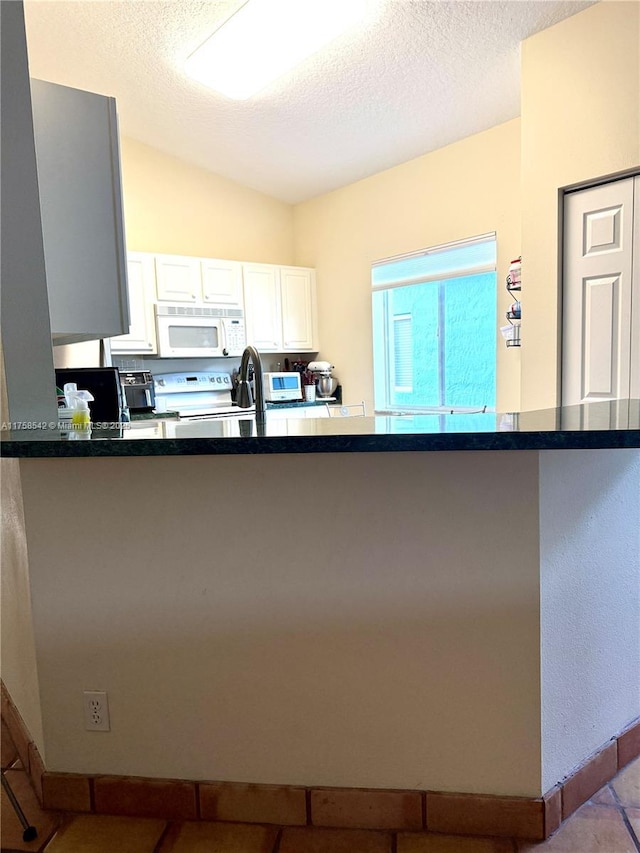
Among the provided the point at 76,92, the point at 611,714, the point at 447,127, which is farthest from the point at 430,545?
the point at 447,127

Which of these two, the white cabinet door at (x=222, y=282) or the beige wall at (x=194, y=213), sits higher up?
the beige wall at (x=194, y=213)

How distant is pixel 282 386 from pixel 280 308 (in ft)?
2.59

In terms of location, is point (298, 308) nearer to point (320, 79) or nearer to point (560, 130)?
point (320, 79)

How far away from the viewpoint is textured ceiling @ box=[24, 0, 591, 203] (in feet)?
9.50

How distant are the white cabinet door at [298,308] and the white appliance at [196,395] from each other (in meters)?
0.78

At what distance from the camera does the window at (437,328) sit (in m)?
4.20

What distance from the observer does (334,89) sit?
3584mm

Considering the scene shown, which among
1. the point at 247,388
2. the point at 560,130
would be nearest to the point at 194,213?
the point at 560,130

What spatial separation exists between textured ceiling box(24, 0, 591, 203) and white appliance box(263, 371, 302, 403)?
192cm

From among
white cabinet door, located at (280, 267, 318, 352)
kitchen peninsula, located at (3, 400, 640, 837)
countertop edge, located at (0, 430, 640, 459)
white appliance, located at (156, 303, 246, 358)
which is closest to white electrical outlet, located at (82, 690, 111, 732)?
kitchen peninsula, located at (3, 400, 640, 837)

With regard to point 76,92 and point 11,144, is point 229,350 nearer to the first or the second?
point 76,92

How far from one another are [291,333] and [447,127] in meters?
2.33

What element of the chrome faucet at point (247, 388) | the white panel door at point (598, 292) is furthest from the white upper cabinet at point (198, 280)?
the chrome faucet at point (247, 388)

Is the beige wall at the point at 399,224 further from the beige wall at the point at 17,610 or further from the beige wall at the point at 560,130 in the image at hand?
the beige wall at the point at 17,610
